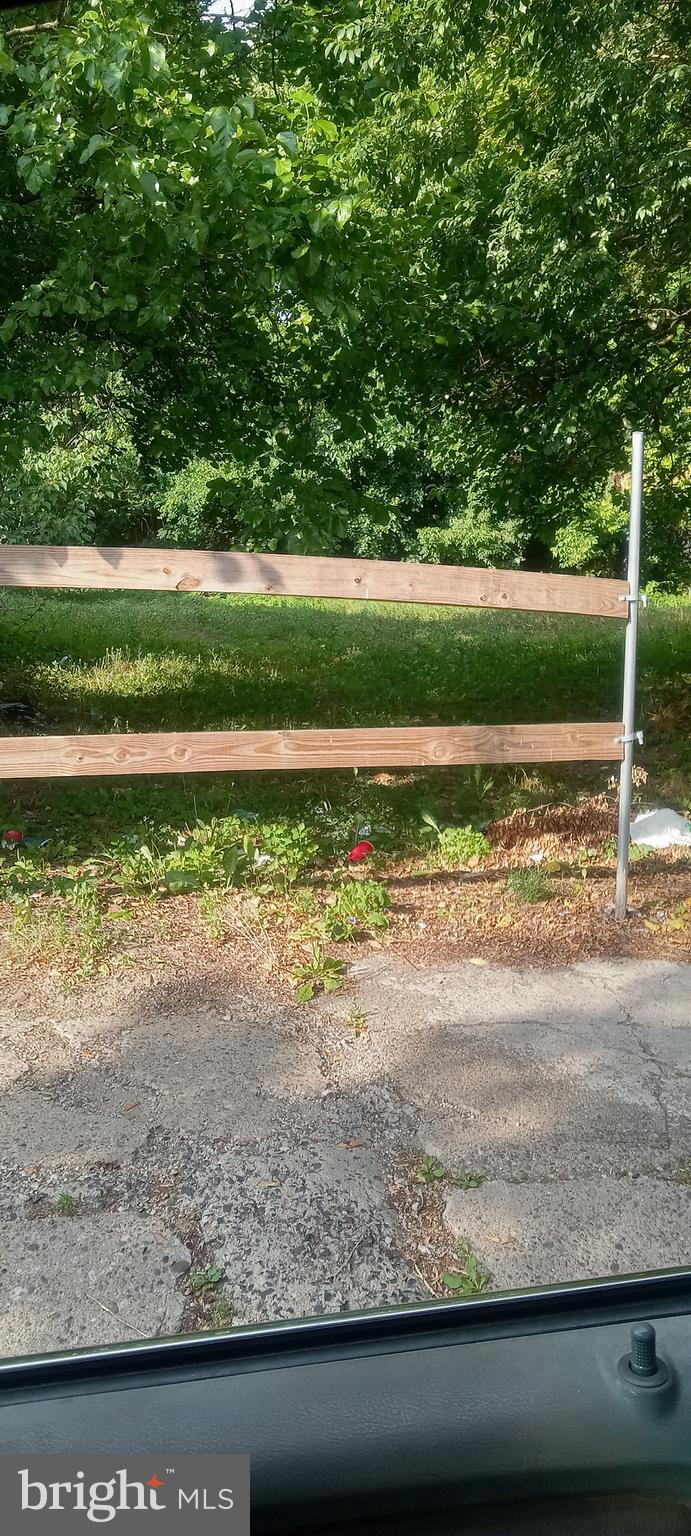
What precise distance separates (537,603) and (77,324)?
318cm

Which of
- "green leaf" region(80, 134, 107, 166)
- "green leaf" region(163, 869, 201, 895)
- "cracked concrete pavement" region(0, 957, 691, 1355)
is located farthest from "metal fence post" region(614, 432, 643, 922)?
"green leaf" region(80, 134, 107, 166)

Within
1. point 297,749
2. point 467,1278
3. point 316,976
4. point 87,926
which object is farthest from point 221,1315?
point 297,749

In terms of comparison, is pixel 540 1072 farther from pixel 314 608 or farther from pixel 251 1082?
pixel 314 608

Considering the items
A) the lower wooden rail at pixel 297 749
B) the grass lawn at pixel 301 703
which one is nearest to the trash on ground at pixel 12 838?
the grass lawn at pixel 301 703

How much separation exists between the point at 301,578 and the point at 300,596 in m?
0.07

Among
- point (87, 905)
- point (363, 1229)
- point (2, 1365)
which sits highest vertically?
point (2, 1365)

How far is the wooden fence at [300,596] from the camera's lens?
150 inches

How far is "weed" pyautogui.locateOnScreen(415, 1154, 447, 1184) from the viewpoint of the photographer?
251 centimetres

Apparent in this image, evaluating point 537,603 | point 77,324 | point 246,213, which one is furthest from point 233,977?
point 77,324

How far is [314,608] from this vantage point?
16688mm

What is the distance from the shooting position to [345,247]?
201 inches

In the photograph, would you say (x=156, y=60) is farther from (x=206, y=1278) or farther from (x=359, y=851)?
(x=206, y=1278)

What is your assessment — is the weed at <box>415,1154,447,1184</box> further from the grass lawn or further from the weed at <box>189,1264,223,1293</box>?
the grass lawn

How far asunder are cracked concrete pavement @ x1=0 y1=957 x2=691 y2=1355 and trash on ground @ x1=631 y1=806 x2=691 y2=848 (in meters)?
1.63
